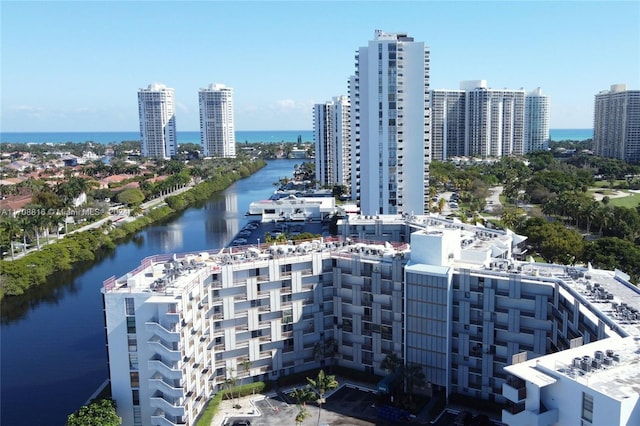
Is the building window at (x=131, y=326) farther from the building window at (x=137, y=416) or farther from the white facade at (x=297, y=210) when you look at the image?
the white facade at (x=297, y=210)

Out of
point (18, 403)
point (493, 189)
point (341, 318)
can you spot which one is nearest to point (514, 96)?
point (493, 189)

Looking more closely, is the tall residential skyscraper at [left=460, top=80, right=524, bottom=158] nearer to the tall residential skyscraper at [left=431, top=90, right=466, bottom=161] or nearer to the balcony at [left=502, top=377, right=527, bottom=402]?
the tall residential skyscraper at [left=431, top=90, right=466, bottom=161]

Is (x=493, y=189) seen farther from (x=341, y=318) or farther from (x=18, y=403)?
(x=18, y=403)

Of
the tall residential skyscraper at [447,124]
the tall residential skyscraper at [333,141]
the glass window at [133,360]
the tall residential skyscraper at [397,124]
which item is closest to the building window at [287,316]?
the glass window at [133,360]

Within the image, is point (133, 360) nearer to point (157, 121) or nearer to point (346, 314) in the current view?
point (346, 314)

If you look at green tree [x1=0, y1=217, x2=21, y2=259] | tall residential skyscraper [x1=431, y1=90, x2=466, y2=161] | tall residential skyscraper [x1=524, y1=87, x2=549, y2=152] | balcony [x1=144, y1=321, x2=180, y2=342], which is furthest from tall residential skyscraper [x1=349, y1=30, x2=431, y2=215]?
tall residential skyscraper [x1=524, y1=87, x2=549, y2=152]

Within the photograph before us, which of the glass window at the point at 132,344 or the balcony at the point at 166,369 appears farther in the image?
the glass window at the point at 132,344
